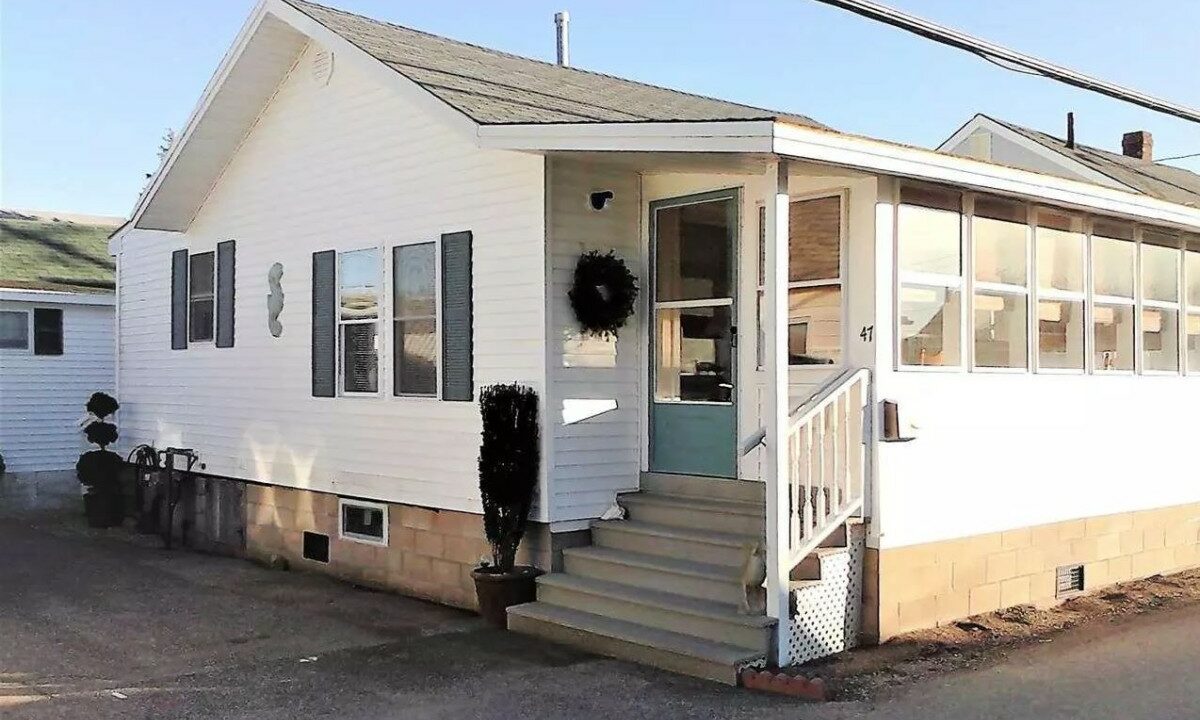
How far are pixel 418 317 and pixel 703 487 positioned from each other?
2.79 m

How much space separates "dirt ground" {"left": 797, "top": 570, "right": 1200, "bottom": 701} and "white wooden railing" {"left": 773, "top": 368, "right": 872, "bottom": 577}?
0.74 meters

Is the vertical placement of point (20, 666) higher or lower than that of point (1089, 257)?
lower

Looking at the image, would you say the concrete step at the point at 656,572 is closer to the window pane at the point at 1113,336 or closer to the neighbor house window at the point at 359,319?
the neighbor house window at the point at 359,319

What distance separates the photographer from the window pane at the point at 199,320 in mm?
12109

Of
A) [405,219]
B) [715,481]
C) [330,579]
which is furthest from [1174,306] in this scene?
[330,579]

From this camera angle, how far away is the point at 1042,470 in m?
8.59

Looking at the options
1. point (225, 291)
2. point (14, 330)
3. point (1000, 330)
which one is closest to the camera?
point (1000, 330)

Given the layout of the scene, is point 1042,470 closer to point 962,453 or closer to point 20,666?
point 962,453

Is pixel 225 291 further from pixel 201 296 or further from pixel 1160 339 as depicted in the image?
pixel 1160 339

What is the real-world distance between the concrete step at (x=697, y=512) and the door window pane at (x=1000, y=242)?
7.64ft

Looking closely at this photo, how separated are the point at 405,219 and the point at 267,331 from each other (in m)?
2.45

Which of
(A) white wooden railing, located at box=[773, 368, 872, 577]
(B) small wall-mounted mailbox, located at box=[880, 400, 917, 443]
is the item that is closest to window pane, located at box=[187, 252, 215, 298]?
(A) white wooden railing, located at box=[773, 368, 872, 577]

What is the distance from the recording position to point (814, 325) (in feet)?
25.7

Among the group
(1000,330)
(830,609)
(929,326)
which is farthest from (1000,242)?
(830,609)
